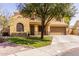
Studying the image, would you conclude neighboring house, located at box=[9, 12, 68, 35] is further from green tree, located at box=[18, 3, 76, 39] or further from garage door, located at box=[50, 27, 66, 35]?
green tree, located at box=[18, 3, 76, 39]

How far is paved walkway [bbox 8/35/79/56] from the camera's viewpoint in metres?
4.64

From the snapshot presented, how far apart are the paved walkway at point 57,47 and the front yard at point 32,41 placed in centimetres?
11

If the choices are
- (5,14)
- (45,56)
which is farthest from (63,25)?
(5,14)

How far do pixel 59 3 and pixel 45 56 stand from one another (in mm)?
1249

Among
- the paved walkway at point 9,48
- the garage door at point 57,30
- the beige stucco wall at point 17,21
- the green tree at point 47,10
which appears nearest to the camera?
the paved walkway at point 9,48

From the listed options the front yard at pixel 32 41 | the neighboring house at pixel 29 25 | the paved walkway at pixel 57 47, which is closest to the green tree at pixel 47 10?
the neighboring house at pixel 29 25

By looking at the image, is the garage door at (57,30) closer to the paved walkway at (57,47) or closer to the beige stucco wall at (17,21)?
the paved walkway at (57,47)

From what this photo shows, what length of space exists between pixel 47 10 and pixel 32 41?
2.67ft

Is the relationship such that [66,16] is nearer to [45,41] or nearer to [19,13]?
[45,41]

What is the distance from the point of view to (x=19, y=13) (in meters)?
4.85

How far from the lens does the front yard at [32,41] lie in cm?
480

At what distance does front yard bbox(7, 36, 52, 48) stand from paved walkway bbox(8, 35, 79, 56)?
0.11 metres

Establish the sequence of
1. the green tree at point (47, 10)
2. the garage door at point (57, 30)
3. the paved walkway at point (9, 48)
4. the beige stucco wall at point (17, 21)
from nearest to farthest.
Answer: the paved walkway at point (9, 48), the green tree at point (47, 10), the beige stucco wall at point (17, 21), the garage door at point (57, 30)

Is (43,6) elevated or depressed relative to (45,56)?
elevated
